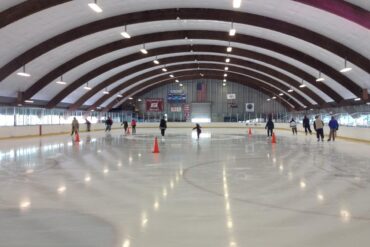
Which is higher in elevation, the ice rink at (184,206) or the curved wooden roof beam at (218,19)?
the curved wooden roof beam at (218,19)

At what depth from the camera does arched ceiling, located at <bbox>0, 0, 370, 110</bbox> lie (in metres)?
20.4

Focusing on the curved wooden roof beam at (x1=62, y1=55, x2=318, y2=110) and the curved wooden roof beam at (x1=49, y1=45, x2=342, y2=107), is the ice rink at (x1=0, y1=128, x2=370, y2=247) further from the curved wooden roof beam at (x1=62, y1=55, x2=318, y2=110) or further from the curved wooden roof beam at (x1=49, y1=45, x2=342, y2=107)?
the curved wooden roof beam at (x1=62, y1=55, x2=318, y2=110)

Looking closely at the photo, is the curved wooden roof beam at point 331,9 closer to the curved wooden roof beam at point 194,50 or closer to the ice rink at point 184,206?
the ice rink at point 184,206

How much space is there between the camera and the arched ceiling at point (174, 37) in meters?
20.4

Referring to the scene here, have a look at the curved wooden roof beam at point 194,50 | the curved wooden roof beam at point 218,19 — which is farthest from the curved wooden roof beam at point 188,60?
the curved wooden roof beam at point 218,19

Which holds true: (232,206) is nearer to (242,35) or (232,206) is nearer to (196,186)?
(196,186)

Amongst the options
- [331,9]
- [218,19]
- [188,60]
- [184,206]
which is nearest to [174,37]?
[218,19]

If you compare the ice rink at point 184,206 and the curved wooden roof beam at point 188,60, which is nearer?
the ice rink at point 184,206

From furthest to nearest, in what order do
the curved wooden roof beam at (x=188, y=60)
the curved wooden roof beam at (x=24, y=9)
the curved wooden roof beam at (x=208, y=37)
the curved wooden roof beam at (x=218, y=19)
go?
the curved wooden roof beam at (x=188, y=60) → the curved wooden roof beam at (x=208, y=37) → the curved wooden roof beam at (x=218, y=19) → the curved wooden roof beam at (x=24, y=9)

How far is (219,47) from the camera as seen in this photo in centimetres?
3509

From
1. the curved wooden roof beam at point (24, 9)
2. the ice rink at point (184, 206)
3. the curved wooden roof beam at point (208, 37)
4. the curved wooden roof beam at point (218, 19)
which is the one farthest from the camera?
the curved wooden roof beam at point (208, 37)

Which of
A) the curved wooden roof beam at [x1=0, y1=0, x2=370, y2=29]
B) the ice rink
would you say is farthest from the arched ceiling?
the ice rink

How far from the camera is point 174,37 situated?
28891 millimetres

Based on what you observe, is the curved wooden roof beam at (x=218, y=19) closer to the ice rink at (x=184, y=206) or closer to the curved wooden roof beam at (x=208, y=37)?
the curved wooden roof beam at (x=208, y=37)
